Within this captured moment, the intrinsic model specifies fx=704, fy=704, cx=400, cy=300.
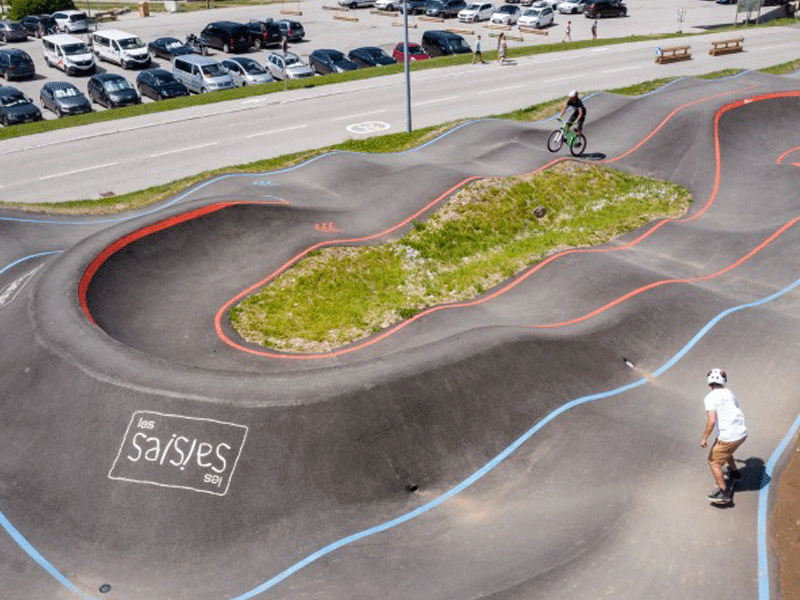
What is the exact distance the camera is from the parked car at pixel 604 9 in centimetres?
6819

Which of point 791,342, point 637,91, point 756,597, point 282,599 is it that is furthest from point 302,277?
point 637,91

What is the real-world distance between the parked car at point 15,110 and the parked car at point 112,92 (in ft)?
13.6

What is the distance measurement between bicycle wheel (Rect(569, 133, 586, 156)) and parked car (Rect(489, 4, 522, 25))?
42581 mm

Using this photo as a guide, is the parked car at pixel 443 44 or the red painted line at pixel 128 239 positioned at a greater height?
the parked car at pixel 443 44

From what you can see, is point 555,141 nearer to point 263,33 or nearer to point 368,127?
point 368,127

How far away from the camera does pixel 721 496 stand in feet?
37.4

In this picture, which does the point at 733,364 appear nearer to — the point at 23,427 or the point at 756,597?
the point at 756,597

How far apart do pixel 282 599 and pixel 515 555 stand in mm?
3547

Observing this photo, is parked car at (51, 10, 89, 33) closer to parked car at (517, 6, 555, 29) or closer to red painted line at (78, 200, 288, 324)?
parked car at (517, 6, 555, 29)

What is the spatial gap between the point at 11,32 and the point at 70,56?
18.4m

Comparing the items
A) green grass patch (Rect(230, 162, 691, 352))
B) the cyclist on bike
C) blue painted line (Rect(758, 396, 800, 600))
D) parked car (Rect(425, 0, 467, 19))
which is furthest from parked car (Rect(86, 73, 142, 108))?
blue painted line (Rect(758, 396, 800, 600))

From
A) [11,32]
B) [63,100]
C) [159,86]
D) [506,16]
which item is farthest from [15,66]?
[506,16]

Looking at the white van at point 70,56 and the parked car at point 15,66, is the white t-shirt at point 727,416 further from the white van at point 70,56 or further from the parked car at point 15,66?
the parked car at point 15,66

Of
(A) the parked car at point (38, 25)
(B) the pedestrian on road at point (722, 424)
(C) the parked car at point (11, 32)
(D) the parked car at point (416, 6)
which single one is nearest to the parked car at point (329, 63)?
(D) the parked car at point (416, 6)
